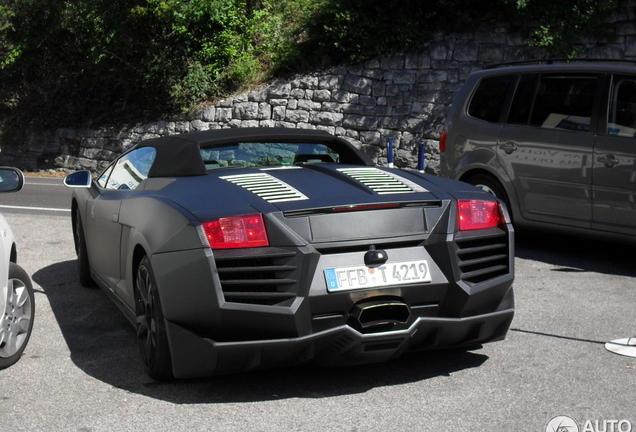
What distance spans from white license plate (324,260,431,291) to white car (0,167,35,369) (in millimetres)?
1825

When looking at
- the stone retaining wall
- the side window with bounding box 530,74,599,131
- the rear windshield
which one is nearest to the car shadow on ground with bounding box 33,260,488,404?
the rear windshield

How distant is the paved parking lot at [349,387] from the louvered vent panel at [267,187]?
99 centimetres

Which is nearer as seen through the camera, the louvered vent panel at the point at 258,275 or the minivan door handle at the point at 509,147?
the louvered vent panel at the point at 258,275

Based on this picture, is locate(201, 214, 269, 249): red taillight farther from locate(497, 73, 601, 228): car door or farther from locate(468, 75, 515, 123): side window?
locate(468, 75, 515, 123): side window

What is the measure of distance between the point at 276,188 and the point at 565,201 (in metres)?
4.30

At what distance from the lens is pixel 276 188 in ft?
14.8

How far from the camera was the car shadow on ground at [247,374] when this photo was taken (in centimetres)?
436

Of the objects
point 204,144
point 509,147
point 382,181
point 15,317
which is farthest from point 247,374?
point 509,147

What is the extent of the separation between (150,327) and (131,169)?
1550 millimetres

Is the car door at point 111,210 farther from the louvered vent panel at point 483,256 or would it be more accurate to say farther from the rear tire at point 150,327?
the louvered vent panel at point 483,256

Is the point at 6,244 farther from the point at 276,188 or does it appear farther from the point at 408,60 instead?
the point at 408,60

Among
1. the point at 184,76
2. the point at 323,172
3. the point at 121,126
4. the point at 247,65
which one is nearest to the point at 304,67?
the point at 247,65

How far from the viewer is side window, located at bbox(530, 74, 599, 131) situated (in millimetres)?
7906

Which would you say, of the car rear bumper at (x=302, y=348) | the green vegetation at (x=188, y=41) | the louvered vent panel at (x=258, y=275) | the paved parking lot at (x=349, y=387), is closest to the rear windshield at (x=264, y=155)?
Answer: the paved parking lot at (x=349, y=387)
